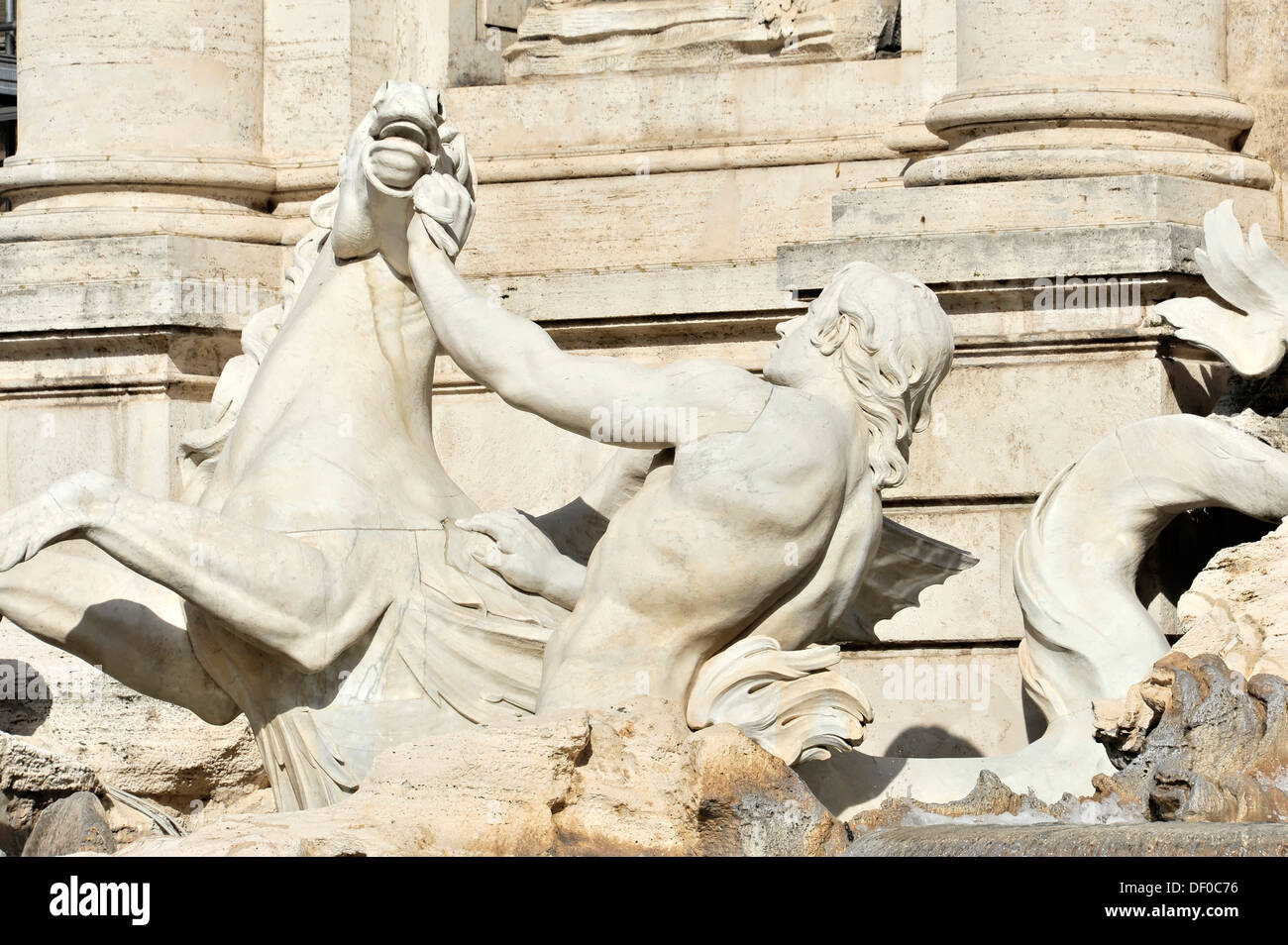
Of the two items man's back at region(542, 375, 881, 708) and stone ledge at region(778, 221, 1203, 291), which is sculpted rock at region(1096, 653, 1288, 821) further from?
stone ledge at region(778, 221, 1203, 291)

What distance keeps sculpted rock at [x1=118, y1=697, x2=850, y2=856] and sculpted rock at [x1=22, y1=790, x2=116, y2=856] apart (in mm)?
1721

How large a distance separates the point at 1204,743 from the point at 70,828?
297 cm

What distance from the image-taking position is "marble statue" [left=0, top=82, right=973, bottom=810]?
6.54 metres

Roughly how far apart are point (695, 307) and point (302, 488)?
2.83 meters

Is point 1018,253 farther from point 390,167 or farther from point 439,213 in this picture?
point 390,167

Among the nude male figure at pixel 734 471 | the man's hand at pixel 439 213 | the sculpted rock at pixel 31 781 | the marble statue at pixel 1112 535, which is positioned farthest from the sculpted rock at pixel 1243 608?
the sculpted rock at pixel 31 781

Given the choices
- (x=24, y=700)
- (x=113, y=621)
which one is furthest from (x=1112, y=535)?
(x=24, y=700)

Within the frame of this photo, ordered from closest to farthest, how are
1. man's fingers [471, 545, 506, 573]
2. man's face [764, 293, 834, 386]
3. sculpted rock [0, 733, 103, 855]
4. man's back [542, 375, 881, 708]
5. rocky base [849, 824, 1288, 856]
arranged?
rocky base [849, 824, 1288, 856] < man's back [542, 375, 881, 708] < man's face [764, 293, 834, 386] < man's fingers [471, 545, 506, 573] < sculpted rock [0, 733, 103, 855]

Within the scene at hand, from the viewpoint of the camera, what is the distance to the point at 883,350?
6.63 meters

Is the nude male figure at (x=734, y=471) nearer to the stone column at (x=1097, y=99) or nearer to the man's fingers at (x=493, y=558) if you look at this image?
the man's fingers at (x=493, y=558)

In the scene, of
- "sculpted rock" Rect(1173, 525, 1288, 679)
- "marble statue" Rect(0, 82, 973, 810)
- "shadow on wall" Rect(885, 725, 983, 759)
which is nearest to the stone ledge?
"sculpted rock" Rect(1173, 525, 1288, 679)

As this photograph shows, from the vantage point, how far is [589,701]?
653 centimetres

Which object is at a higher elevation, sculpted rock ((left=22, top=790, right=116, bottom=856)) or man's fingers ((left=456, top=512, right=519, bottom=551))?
man's fingers ((left=456, top=512, right=519, bottom=551))
